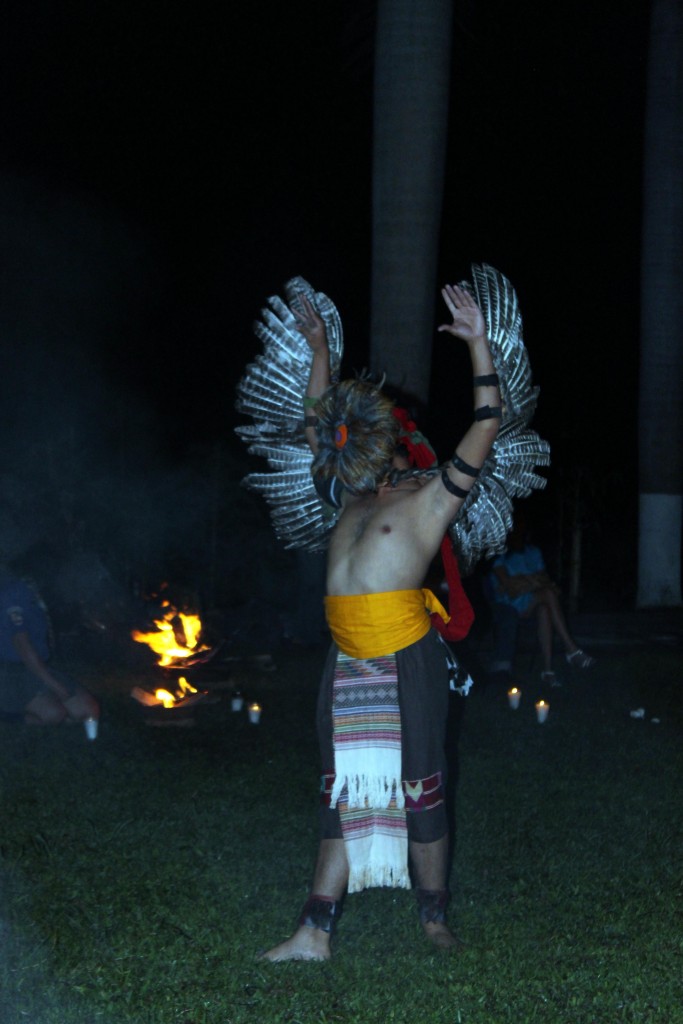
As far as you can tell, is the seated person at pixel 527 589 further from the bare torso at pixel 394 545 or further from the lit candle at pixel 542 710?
the bare torso at pixel 394 545

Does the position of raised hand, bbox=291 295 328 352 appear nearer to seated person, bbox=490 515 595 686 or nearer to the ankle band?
the ankle band

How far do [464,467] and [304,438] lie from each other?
1.04 meters

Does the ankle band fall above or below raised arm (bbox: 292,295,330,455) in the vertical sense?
below

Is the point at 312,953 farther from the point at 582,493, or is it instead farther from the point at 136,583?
the point at 582,493

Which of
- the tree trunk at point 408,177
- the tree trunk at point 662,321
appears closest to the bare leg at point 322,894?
the tree trunk at point 408,177

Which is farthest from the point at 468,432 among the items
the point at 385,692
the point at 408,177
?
the point at 408,177

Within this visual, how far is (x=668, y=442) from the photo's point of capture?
14617mm

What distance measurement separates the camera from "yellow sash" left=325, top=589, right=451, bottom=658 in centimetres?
391

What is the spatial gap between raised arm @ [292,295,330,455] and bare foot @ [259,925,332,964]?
1.70 meters

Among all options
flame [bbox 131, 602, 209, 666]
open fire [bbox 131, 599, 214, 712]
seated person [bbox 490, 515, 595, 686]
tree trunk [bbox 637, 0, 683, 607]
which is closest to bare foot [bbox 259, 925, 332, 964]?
open fire [bbox 131, 599, 214, 712]

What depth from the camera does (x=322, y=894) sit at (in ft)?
12.8

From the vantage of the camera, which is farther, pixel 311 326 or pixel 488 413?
pixel 311 326

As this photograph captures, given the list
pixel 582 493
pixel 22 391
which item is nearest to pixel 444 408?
pixel 582 493

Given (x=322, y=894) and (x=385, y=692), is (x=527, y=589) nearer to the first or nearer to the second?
(x=385, y=692)
